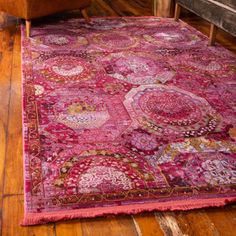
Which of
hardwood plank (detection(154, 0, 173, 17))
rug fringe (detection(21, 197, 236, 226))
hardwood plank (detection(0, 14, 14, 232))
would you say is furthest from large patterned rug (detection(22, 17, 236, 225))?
hardwood plank (detection(154, 0, 173, 17))

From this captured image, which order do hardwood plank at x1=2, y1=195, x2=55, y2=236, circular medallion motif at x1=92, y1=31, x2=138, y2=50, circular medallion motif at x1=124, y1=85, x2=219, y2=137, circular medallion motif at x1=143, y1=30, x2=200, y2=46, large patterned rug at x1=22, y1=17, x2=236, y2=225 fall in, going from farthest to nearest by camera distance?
circular medallion motif at x1=143, y1=30, x2=200, y2=46
circular medallion motif at x1=92, y1=31, x2=138, y2=50
circular medallion motif at x1=124, y1=85, x2=219, y2=137
large patterned rug at x1=22, y1=17, x2=236, y2=225
hardwood plank at x1=2, y1=195, x2=55, y2=236

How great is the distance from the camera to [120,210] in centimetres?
142

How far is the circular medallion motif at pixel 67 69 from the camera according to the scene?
2.50 metres

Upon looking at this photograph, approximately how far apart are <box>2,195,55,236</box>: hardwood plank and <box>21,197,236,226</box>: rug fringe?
0.07 ft

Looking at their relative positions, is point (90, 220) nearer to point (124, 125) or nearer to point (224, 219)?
point (224, 219)

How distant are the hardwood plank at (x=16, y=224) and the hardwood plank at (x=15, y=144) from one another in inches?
2.8

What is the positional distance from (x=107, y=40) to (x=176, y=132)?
1558mm

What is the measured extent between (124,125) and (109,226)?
0.72 metres

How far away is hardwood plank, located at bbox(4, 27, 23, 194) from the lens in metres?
1.54

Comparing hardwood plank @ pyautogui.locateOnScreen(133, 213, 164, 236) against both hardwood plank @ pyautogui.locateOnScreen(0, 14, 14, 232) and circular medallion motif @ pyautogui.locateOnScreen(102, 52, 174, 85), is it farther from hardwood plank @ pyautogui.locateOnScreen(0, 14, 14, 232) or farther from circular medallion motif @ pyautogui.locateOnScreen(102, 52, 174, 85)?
circular medallion motif @ pyautogui.locateOnScreen(102, 52, 174, 85)

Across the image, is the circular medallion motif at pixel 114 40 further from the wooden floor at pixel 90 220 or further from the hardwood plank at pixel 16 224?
the hardwood plank at pixel 16 224

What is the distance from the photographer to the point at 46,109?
2092mm

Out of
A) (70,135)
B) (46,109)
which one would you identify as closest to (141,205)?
(70,135)

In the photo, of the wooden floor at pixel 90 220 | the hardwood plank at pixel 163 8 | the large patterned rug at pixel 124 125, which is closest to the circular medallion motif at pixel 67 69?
the large patterned rug at pixel 124 125
